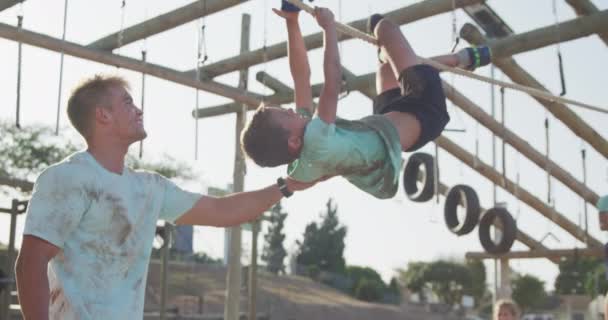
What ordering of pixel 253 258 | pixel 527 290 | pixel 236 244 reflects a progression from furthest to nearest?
1. pixel 527 290
2. pixel 253 258
3. pixel 236 244

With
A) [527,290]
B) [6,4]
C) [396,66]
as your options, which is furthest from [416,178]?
[527,290]

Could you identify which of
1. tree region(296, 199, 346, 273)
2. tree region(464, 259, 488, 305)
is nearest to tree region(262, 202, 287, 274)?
tree region(296, 199, 346, 273)

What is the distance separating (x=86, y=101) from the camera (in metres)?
2.45

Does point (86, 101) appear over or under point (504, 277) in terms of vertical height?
over

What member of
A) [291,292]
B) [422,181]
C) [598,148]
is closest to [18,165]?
[291,292]

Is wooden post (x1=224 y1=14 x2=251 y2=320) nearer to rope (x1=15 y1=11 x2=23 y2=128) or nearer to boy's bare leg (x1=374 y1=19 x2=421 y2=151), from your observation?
rope (x1=15 y1=11 x2=23 y2=128)

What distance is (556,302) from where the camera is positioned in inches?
1673

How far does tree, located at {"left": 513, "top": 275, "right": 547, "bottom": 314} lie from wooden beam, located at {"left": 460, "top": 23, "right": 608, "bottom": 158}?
28.1m

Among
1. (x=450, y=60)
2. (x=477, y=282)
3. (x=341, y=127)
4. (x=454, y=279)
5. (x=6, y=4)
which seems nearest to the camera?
(x=341, y=127)

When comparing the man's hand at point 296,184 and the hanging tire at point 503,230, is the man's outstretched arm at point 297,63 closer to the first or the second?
the man's hand at point 296,184

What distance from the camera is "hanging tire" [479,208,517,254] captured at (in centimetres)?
908

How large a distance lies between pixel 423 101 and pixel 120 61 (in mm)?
3811

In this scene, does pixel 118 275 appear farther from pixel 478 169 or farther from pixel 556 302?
pixel 556 302

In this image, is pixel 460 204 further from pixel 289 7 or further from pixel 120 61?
pixel 289 7
